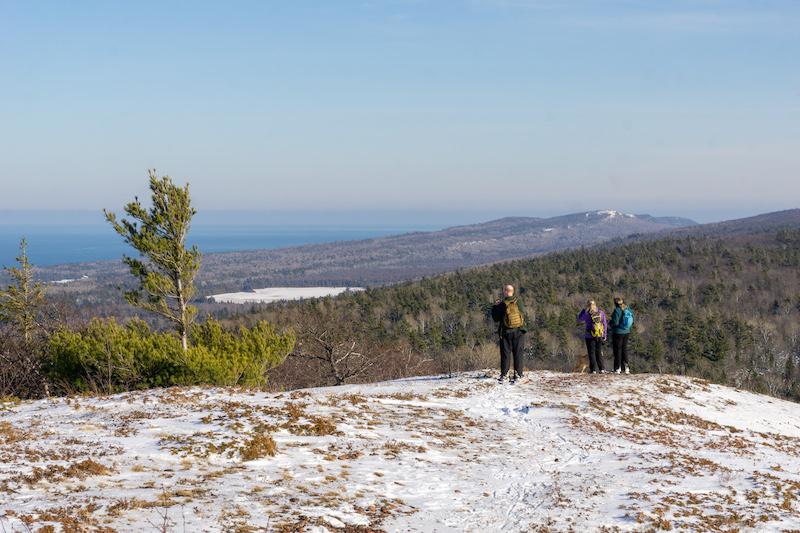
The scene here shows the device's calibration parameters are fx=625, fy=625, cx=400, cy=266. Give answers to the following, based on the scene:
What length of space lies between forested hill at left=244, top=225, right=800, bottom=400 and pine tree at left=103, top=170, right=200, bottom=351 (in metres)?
33.4

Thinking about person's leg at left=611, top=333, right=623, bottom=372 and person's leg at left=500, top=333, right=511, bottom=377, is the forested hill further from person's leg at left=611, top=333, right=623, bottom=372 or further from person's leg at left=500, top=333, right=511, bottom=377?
person's leg at left=500, top=333, right=511, bottom=377

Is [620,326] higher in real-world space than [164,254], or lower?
lower

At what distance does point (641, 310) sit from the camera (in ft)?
377

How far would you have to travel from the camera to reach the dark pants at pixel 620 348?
830 inches

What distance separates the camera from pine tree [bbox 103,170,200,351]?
68.3ft

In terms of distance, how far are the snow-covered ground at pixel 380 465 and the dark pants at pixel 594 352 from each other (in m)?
4.14

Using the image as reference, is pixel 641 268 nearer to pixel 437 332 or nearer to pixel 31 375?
pixel 437 332

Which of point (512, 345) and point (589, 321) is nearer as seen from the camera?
point (512, 345)

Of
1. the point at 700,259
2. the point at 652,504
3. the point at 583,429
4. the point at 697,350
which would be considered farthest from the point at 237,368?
the point at 700,259

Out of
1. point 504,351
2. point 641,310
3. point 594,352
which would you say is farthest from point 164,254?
point 641,310

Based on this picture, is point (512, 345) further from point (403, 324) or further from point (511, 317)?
point (403, 324)

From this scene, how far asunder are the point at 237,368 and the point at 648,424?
11.3 m

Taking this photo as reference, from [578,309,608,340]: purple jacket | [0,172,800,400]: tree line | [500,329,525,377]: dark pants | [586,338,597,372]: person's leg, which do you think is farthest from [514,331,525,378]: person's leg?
[0,172,800,400]: tree line

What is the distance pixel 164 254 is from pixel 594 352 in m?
15.0
